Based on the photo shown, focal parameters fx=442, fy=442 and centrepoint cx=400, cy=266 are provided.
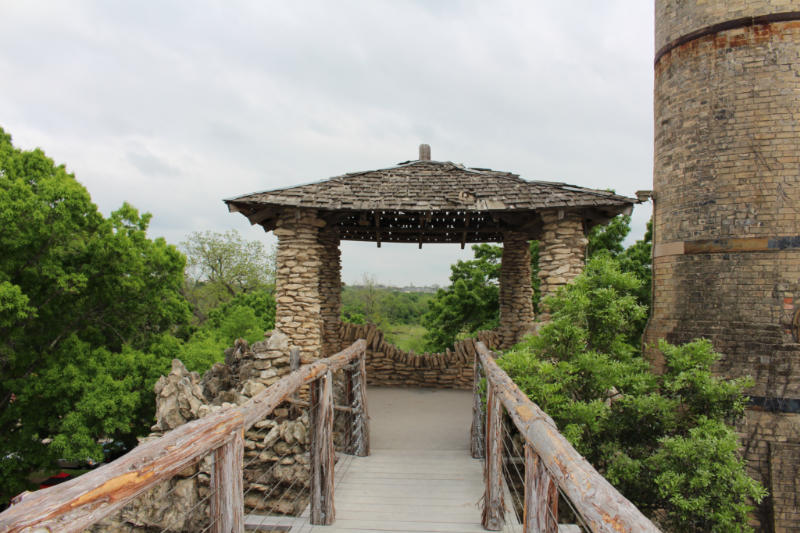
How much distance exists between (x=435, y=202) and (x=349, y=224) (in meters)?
2.88

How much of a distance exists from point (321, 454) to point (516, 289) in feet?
26.3

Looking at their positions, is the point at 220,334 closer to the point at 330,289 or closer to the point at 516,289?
the point at 330,289

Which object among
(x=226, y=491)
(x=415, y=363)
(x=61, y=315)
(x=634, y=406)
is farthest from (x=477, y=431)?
(x=61, y=315)

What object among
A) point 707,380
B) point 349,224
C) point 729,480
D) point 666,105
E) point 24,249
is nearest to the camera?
point 729,480

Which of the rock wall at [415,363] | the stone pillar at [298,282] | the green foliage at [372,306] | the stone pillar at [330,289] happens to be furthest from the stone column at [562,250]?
the green foliage at [372,306]

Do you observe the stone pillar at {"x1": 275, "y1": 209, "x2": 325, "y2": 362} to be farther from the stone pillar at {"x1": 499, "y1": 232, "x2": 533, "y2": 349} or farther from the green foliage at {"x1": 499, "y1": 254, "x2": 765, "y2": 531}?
the stone pillar at {"x1": 499, "y1": 232, "x2": 533, "y2": 349}

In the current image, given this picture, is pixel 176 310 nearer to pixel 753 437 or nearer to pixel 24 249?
pixel 24 249

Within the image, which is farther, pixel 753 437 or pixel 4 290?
pixel 4 290

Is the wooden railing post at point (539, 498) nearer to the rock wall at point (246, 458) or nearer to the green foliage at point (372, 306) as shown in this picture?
the rock wall at point (246, 458)

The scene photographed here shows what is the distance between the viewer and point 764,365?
736 centimetres

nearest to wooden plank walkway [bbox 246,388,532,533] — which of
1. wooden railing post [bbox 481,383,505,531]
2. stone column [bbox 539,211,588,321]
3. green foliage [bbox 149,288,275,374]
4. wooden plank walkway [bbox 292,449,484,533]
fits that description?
wooden plank walkway [bbox 292,449,484,533]

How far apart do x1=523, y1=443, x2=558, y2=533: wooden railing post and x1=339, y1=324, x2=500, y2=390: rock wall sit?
8506mm

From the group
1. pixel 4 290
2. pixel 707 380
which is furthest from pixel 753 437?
pixel 4 290

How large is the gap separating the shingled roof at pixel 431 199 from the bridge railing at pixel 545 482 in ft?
14.1
